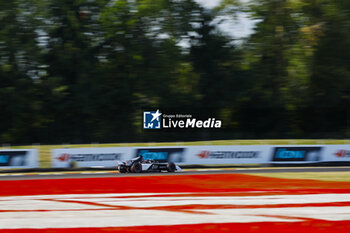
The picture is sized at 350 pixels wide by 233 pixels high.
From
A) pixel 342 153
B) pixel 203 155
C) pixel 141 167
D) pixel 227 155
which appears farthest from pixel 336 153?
pixel 141 167

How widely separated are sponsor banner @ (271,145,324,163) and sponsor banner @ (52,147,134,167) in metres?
6.81

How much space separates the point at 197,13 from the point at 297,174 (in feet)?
77.5

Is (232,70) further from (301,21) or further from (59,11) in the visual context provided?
(59,11)

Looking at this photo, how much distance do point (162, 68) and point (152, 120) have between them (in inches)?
228

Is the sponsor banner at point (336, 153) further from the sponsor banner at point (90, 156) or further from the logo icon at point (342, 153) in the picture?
the sponsor banner at point (90, 156)

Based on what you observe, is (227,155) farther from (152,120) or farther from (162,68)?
(162,68)

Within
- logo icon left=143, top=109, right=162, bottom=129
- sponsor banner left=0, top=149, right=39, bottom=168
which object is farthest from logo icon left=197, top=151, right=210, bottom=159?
logo icon left=143, top=109, right=162, bottom=129

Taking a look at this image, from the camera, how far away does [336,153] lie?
22328 millimetres

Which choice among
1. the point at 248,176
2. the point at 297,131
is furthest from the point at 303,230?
the point at 297,131

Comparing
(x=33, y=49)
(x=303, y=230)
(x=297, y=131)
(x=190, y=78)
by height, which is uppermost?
(x=303, y=230)

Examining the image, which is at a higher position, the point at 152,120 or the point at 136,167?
the point at 136,167

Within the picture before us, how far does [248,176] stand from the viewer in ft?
57.8

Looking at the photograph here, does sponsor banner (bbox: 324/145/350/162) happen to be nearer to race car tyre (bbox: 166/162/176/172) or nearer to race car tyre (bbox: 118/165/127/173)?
race car tyre (bbox: 166/162/176/172)

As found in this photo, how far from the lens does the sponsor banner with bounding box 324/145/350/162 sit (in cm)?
2227
